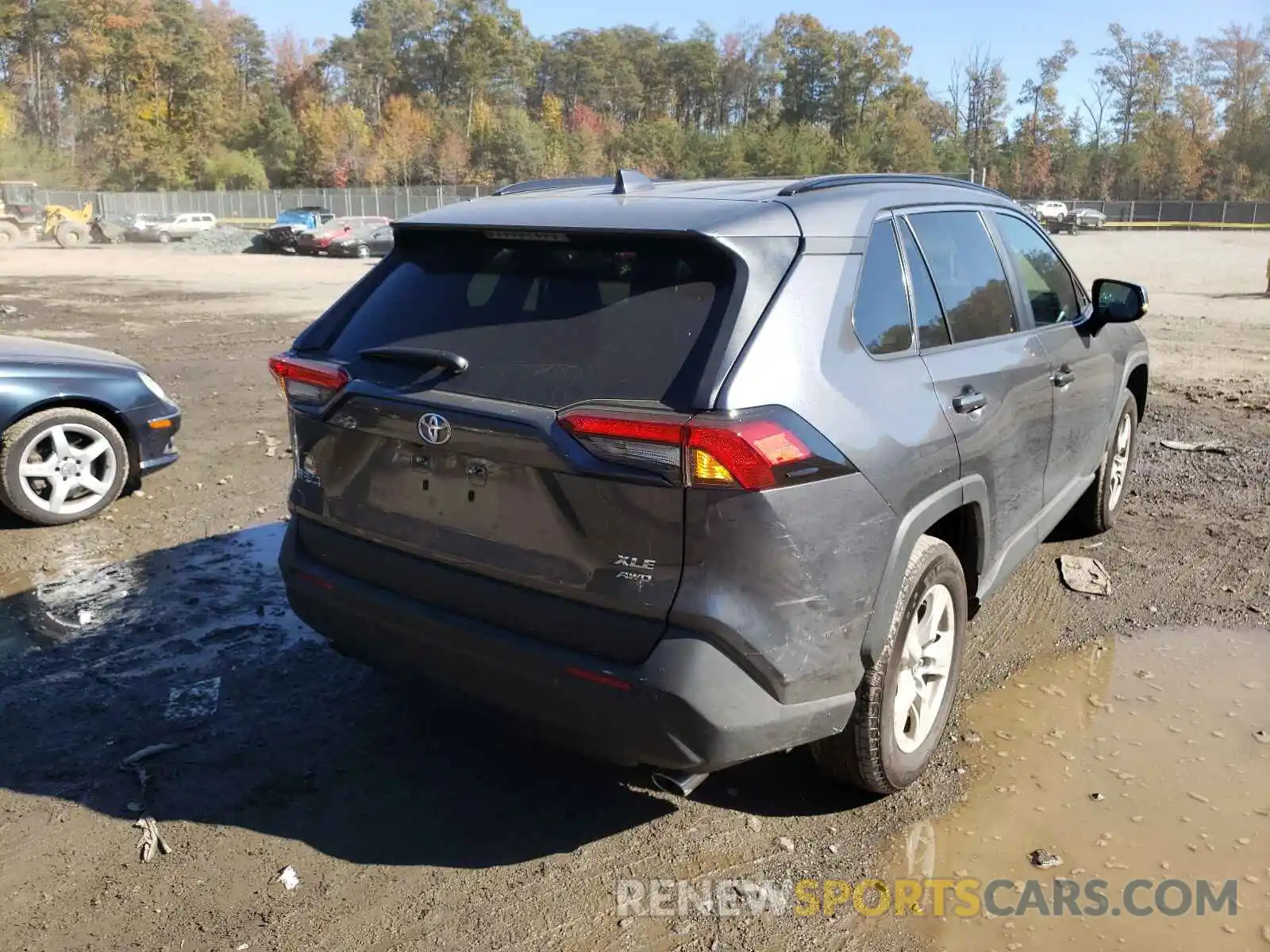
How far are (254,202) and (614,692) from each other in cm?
7607

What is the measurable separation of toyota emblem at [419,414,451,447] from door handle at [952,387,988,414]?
161 centimetres

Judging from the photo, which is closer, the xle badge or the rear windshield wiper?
the xle badge

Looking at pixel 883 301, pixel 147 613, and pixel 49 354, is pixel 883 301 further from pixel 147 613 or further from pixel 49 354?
pixel 49 354

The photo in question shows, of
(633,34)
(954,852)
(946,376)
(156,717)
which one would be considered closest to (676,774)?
(954,852)

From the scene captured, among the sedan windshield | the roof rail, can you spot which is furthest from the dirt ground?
the sedan windshield

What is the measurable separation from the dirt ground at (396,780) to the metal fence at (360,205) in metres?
56.2

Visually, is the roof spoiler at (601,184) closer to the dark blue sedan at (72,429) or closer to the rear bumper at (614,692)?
the rear bumper at (614,692)

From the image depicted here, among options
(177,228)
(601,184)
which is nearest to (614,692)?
(601,184)

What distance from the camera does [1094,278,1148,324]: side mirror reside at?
15.7 ft

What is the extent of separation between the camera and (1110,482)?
5.75m

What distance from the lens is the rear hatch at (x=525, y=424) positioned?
266cm

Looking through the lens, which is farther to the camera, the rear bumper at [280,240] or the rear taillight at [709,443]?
the rear bumper at [280,240]

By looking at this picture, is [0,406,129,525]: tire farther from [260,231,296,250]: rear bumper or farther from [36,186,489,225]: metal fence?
[36,186,489,225]: metal fence

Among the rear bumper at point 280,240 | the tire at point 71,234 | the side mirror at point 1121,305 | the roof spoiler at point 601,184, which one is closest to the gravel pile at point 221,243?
the rear bumper at point 280,240
